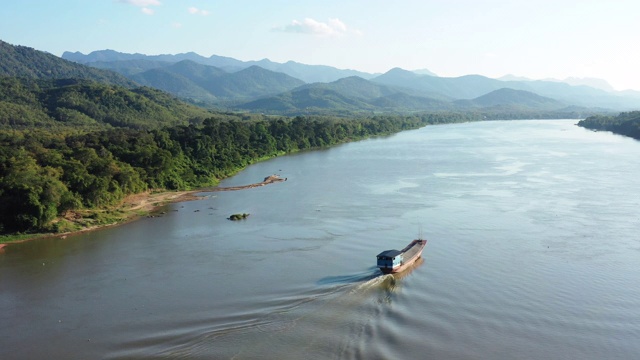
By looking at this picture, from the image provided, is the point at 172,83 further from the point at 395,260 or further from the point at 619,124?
the point at 395,260

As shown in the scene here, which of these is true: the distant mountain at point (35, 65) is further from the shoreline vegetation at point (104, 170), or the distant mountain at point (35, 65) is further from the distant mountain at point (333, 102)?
the shoreline vegetation at point (104, 170)

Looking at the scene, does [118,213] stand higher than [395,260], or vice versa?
[118,213]

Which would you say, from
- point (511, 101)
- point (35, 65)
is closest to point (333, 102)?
point (35, 65)

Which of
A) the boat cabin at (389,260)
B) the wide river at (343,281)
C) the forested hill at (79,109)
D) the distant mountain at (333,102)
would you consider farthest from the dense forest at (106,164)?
the distant mountain at (333,102)

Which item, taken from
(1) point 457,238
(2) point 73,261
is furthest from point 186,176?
(1) point 457,238

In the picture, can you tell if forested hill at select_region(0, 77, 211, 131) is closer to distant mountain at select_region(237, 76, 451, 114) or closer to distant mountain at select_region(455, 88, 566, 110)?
A: distant mountain at select_region(237, 76, 451, 114)

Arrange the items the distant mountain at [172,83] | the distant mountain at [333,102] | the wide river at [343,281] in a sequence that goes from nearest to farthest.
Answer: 1. the wide river at [343,281]
2. the distant mountain at [333,102]
3. the distant mountain at [172,83]

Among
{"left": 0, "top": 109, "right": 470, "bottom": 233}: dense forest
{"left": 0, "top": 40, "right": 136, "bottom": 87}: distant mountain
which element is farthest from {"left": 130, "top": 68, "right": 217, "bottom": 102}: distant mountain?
{"left": 0, "top": 109, "right": 470, "bottom": 233}: dense forest
